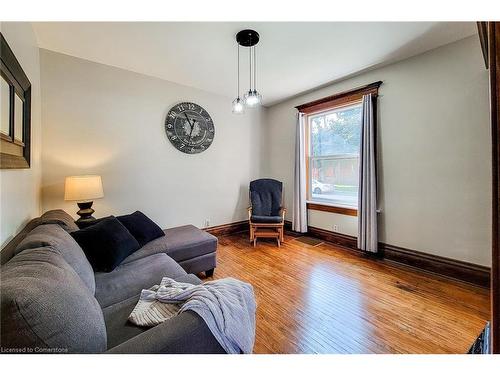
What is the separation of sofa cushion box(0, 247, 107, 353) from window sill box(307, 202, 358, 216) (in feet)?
10.4

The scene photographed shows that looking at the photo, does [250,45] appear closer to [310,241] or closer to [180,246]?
[180,246]

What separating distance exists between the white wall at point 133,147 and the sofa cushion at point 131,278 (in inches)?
57.3

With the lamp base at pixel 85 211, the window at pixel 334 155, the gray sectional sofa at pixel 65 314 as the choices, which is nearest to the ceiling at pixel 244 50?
the window at pixel 334 155

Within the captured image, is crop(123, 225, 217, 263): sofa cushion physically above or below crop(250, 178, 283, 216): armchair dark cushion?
below

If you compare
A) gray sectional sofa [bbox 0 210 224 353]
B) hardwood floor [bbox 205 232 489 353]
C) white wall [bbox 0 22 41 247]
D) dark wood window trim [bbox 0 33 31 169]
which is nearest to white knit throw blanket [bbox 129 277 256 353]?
gray sectional sofa [bbox 0 210 224 353]

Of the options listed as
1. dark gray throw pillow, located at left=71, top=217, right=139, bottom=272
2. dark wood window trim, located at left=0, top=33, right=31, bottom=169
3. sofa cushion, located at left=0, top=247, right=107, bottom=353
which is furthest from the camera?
dark gray throw pillow, located at left=71, top=217, right=139, bottom=272

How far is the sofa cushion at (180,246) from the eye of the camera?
204 centimetres

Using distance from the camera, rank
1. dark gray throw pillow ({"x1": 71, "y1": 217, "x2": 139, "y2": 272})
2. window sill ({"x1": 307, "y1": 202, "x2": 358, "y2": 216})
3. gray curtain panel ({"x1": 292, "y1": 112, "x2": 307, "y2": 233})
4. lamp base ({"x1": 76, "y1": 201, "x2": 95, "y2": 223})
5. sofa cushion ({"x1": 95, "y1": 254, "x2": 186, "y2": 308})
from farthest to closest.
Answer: gray curtain panel ({"x1": 292, "y1": 112, "x2": 307, "y2": 233}) < window sill ({"x1": 307, "y1": 202, "x2": 358, "y2": 216}) < lamp base ({"x1": 76, "y1": 201, "x2": 95, "y2": 223}) < dark gray throw pillow ({"x1": 71, "y1": 217, "x2": 139, "y2": 272}) < sofa cushion ({"x1": 95, "y1": 254, "x2": 186, "y2": 308})

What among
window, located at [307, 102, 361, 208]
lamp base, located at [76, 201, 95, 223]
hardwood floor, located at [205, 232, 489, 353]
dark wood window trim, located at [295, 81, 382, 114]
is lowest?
hardwood floor, located at [205, 232, 489, 353]

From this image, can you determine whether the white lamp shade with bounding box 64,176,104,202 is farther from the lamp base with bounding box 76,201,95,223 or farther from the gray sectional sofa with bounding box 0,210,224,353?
the gray sectional sofa with bounding box 0,210,224,353

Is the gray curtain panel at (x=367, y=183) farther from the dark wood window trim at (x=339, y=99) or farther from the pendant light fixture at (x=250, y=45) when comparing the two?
the pendant light fixture at (x=250, y=45)

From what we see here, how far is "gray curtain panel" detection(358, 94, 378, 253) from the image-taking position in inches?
110

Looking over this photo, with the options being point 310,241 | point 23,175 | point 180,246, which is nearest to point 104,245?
point 180,246
